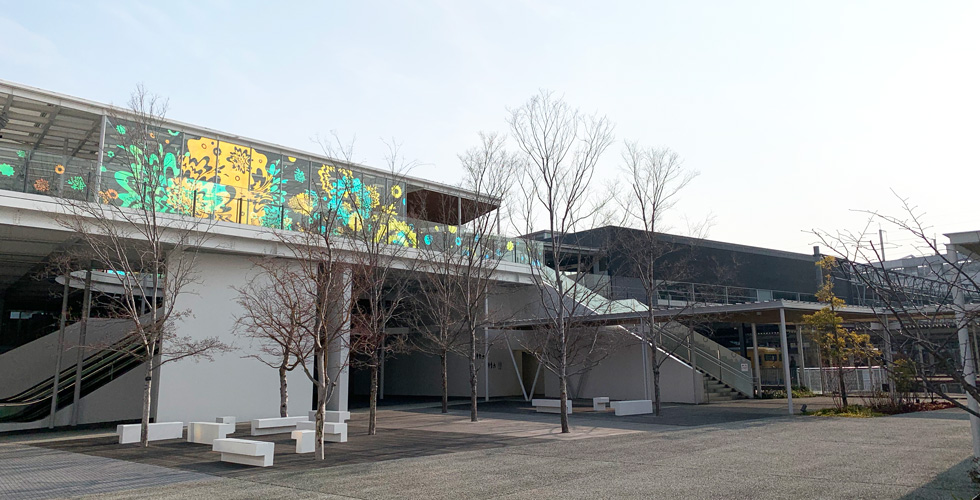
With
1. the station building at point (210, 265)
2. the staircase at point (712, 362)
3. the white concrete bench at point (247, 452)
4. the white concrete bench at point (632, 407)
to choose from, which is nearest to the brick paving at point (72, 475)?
the white concrete bench at point (247, 452)

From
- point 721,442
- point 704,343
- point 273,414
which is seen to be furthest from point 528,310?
point 721,442

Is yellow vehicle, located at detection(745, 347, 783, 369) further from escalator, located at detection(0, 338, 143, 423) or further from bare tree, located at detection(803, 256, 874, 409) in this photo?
escalator, located at detection(0, 338, 143, 423)

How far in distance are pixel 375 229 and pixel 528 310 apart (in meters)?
12.5

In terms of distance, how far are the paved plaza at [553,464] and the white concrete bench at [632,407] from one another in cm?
245

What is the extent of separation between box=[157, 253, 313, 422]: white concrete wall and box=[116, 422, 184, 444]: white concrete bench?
10.2 ft

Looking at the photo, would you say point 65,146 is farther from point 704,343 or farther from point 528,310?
point 704,343

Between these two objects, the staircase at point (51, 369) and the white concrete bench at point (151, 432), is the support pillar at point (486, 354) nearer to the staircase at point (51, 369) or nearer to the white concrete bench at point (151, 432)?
the white concrete bench at point (151, 432)

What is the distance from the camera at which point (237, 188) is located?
20844mm

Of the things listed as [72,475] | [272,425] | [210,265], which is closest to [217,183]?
[210,265]

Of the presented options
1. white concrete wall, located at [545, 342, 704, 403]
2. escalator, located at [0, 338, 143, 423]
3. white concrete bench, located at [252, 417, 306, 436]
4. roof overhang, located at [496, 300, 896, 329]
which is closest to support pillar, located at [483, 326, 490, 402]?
roof overhang, located at [496, 300, 896, 329]

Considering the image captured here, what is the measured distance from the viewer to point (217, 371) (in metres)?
19.8

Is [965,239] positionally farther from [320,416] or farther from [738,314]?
[738,314]

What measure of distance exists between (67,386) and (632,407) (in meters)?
18.2

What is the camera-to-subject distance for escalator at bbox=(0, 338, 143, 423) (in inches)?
802
